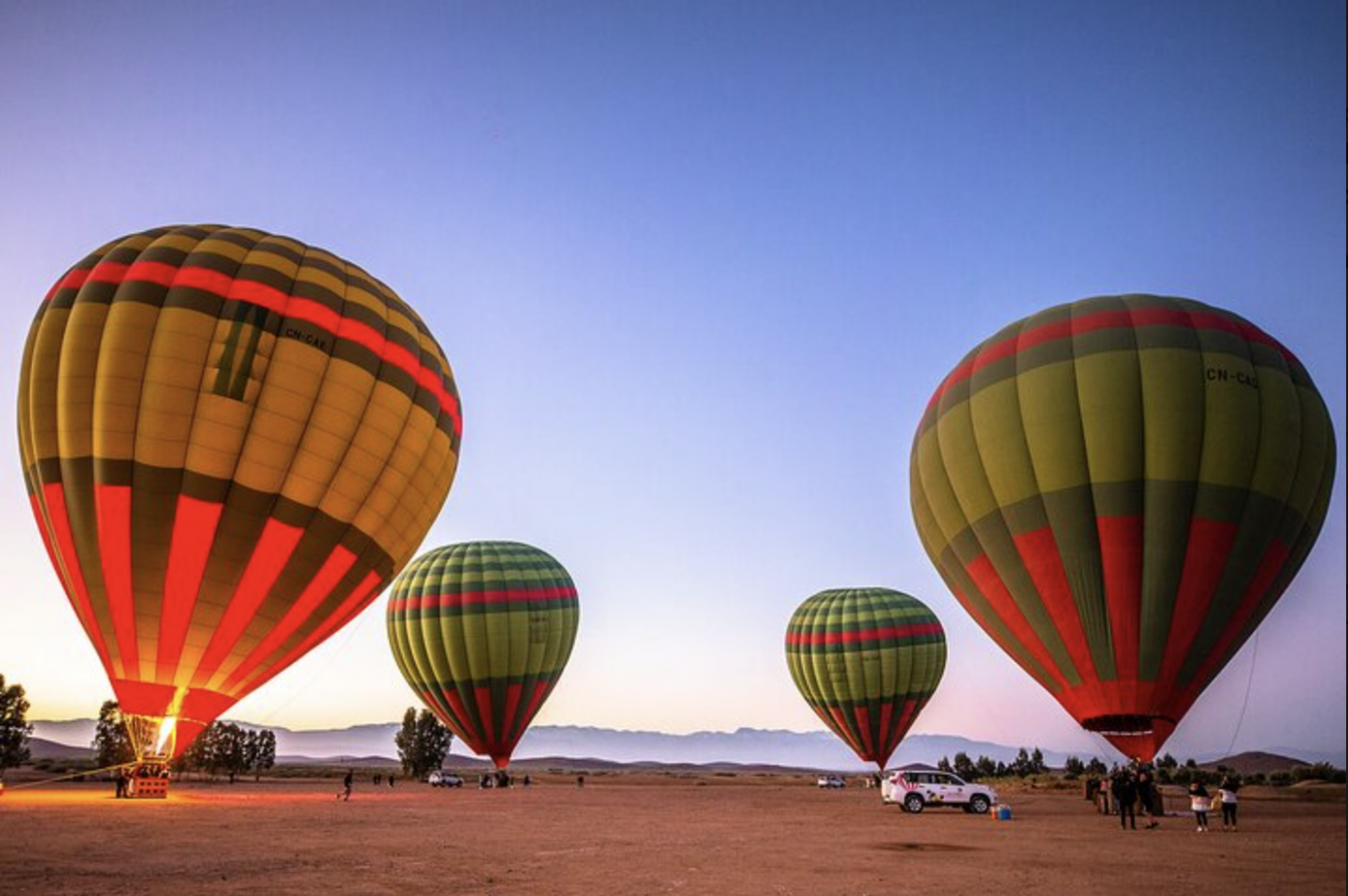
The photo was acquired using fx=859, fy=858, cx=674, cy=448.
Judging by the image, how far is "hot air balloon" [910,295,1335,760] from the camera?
1988cm

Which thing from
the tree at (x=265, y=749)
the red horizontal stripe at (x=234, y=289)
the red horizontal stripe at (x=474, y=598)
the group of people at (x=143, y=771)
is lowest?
the tree at (x=265, y=749)

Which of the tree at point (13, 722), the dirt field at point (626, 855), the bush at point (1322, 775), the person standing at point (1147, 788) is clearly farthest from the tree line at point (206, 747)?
the bush at point (1322, 775)

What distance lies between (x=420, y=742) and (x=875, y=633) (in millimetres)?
56443

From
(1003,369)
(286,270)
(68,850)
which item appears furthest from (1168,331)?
(68,850)

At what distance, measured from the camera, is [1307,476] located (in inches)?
810

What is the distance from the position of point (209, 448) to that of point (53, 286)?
683 cm

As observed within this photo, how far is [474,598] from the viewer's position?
130 ft

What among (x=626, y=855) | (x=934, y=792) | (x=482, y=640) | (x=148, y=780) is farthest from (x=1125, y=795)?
(x=482, y=640)

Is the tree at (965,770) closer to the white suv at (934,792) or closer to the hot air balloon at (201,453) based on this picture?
the white suv at (934,792)

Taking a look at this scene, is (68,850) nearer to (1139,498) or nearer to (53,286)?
(53,286)

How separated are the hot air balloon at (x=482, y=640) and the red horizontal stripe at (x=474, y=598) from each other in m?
0.04

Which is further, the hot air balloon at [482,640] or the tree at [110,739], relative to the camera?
the tree at [110,739]

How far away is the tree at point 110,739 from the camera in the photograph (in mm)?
72375

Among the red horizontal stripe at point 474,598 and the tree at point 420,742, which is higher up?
the red horizontal stripe at point 474,598
